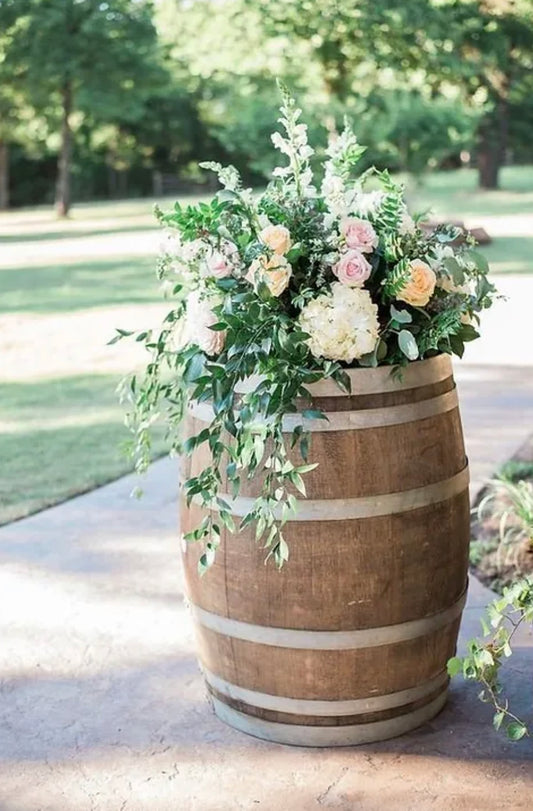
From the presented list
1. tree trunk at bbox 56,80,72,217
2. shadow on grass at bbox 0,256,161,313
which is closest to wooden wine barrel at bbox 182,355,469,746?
shadow on grass at bbox 0,256,161,313

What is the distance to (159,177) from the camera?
3691cm

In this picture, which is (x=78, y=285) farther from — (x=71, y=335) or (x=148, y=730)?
(x=148, y=730)

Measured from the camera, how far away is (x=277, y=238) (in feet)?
7.95

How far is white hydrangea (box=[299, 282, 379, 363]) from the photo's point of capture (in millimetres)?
2398

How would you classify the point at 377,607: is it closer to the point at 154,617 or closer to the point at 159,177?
the point at 154,617

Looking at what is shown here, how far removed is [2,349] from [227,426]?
23.0 ft

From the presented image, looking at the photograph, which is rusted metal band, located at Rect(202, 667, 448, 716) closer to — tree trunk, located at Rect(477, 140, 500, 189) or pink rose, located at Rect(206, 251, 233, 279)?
pink rose, located at Rect(206, 251, 233, 279)

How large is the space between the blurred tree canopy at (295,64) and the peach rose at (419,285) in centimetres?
1791

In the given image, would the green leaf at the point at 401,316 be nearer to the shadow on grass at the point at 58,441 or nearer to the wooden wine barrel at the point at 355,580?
the wooden wine barrel at the point at 355,580

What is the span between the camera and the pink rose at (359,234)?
2471 mm

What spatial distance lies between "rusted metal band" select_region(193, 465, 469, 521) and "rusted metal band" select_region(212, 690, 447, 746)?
1.90ft

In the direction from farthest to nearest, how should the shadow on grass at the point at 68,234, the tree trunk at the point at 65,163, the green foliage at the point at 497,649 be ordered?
the tree trunk at the point at 65,163, the shadow on grass at the point at 68,234, the green foliage at the point at 497,649

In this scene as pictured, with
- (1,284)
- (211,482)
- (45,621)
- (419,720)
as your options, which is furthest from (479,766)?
(1,284)

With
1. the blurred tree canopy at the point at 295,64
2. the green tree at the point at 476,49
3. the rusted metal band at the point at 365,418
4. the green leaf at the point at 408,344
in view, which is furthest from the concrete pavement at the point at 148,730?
the blurred tree canopy at the point at 295,64
